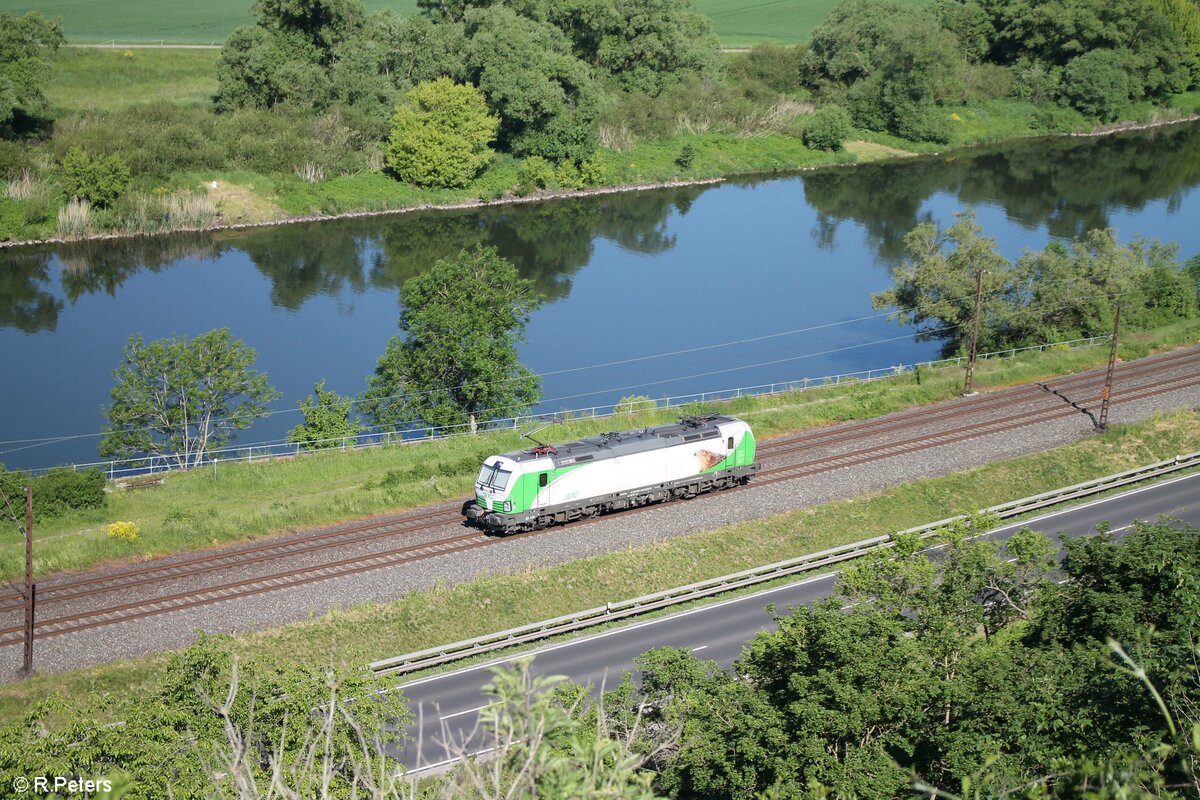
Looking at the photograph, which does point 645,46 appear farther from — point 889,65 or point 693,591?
point 693,591

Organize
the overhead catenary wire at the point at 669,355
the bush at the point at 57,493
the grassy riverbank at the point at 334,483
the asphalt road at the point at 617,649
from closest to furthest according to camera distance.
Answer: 1. the asphalt road at the point at 617,649
2. the grassy riverbank at the point at 334,483
3. the bush at the point at 57,493
4. the overhead catenary wire at the point at 669,355

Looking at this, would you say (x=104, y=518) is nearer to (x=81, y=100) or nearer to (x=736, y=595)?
(x=736, y=595)

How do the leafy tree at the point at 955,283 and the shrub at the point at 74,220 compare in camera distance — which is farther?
the shrub at the point at 74,220

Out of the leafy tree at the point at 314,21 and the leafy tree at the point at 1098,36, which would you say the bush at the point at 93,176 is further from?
the leafy tree at the point at 1098,36

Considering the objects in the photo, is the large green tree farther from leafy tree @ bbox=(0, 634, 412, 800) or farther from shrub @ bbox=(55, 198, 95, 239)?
leafy tree @ bbox=(0, 634, 412, 800)

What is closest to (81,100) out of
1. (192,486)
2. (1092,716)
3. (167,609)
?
(192,486)

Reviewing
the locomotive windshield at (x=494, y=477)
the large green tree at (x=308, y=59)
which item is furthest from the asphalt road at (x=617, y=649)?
the large green tree at (x=308, y=59)
